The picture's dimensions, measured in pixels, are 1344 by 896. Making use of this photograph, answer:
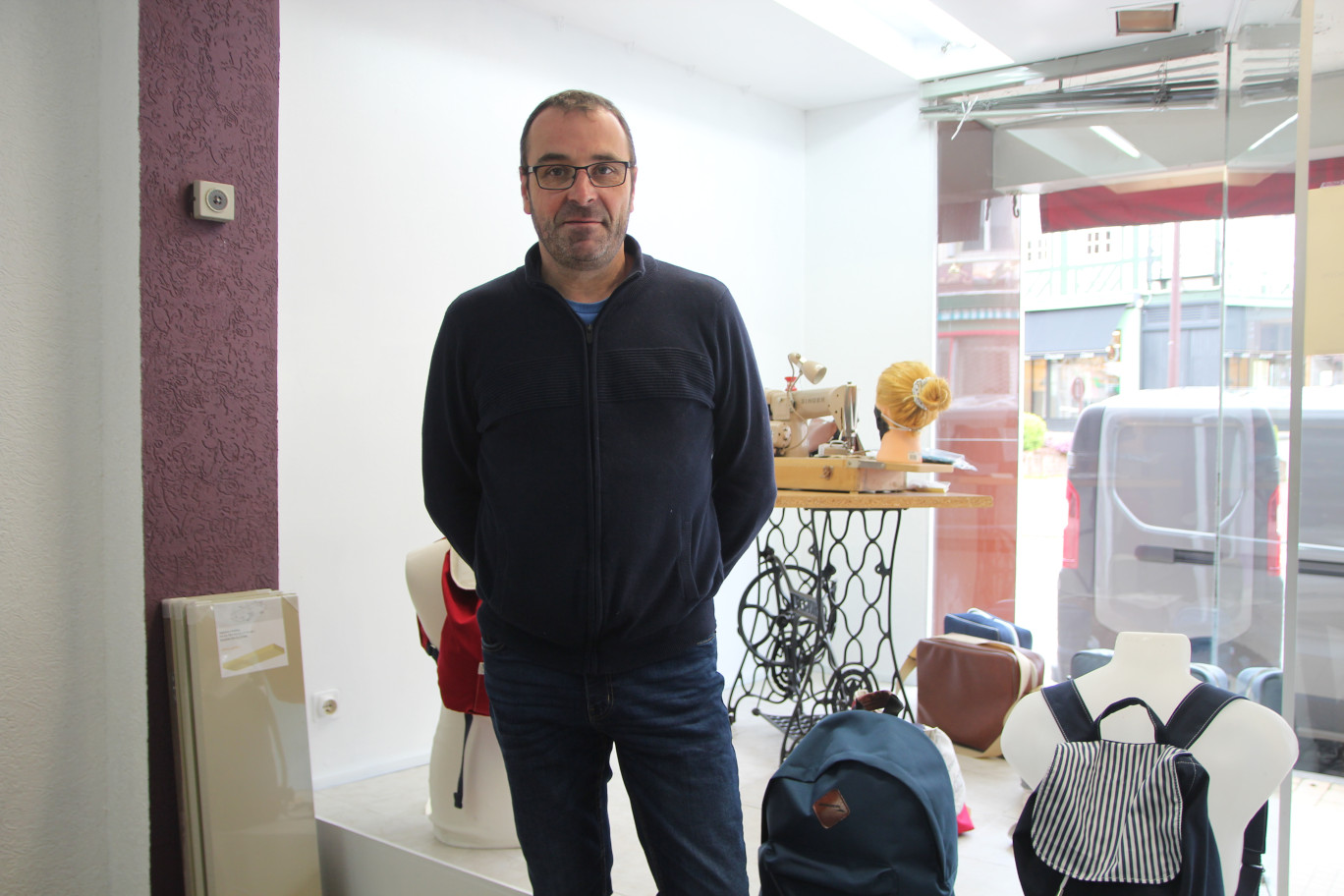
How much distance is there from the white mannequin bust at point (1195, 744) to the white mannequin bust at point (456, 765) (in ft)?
4.00

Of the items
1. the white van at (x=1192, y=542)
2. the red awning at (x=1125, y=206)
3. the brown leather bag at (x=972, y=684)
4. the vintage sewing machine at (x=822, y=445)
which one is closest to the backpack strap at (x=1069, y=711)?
the white van at (x=1192, y=542)

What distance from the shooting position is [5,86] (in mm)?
2256

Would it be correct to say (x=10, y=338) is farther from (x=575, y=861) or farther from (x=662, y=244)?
(x=662, y=244)

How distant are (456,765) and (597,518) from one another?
4.23ft

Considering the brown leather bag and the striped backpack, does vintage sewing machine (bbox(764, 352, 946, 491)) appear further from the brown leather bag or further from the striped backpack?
the striped backpack

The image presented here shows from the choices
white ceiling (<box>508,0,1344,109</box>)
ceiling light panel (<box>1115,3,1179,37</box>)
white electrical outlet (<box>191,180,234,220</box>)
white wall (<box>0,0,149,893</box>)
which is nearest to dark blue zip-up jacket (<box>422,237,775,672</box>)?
white electrical outlet (<box>191,180,234,220</box>)

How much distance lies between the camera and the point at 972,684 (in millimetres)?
3273

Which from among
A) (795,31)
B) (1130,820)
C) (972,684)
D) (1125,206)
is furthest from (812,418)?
(1125,206)

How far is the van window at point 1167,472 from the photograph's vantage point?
12.0 feet

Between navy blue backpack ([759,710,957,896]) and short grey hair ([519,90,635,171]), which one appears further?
navy blue backpack ([759,710,957,896])

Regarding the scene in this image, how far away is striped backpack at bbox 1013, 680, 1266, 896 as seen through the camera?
1493 millimetres

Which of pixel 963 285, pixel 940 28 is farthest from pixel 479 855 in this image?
pixel 940 28

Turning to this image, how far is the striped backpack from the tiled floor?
723 mm

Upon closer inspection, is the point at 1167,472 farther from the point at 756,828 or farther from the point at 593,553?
the point at 593,553
